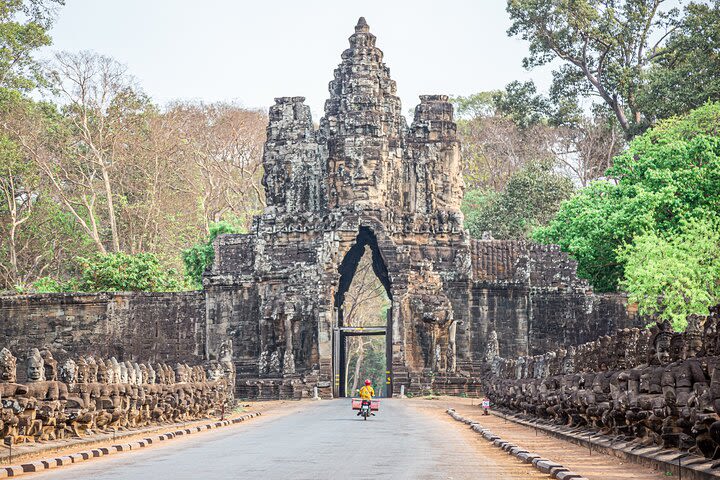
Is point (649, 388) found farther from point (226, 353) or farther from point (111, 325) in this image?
point (111, 325)

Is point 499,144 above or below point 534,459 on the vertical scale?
above

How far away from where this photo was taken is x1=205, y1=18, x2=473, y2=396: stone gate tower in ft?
147

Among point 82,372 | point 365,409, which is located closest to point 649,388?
point 82,372

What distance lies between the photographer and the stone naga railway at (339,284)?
4488 cm

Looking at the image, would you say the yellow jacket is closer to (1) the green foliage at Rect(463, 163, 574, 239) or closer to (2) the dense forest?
(2) the dense forest

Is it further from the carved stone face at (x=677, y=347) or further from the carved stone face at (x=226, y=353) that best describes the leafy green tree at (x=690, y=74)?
the carved stone face at (x=677, y=347)

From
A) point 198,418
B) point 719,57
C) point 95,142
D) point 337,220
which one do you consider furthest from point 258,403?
point 719,57

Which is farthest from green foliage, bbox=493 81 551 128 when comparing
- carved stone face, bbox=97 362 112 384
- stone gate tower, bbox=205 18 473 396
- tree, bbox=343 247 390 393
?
carved stone face, bbox=97 362 112 384

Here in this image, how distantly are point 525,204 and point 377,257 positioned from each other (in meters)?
14.5

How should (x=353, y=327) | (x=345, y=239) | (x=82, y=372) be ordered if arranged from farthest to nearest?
(x=353, y=327) → (x=345, y=239) → (x=82, y=372)

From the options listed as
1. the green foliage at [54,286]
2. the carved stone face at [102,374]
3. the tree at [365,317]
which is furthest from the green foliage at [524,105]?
the carved stone face at [102,374]

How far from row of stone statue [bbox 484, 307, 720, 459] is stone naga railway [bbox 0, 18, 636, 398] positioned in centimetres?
2015

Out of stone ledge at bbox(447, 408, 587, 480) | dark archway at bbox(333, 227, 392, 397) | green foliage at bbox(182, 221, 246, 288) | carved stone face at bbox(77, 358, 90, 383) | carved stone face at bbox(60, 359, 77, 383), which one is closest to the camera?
stone ledge at bbox(447, 408, 587, 480)

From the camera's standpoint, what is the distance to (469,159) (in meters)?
73.0
